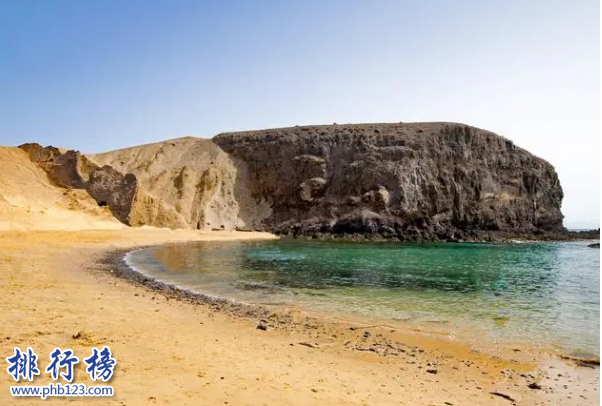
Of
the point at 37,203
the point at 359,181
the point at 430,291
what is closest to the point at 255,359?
the point at 430,291

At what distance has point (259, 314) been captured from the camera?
476 inches

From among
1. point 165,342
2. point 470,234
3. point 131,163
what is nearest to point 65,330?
point 165,342

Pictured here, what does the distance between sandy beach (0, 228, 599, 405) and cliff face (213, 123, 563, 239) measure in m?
51.0

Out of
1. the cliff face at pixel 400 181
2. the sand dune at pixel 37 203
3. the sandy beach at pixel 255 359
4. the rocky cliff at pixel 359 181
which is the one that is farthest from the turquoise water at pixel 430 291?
the cliff face at pixel 400 181

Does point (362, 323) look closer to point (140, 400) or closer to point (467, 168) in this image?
point (140, 400)

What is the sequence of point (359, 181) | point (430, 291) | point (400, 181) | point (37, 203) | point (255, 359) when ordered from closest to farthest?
point (255, 359) → point (430, 291) → point (37, 203) → point (400, 181) → point (359, 181)

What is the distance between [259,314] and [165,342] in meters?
4.14

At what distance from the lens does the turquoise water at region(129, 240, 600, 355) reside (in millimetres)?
11664

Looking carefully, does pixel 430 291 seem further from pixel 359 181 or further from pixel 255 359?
pixel 359 181

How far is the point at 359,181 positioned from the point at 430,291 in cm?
5233

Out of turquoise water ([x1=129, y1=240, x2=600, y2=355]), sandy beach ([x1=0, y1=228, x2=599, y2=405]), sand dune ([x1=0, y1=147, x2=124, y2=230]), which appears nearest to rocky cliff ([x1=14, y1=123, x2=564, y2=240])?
sand dune ([x1=0, y1=147, x2=124, y2=230])

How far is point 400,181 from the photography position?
6625cm

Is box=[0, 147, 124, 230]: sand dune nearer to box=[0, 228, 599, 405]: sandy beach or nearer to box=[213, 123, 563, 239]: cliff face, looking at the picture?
box=[213, 123, 563, 239]: cliff face

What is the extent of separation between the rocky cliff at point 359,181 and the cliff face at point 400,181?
0.17 metres
